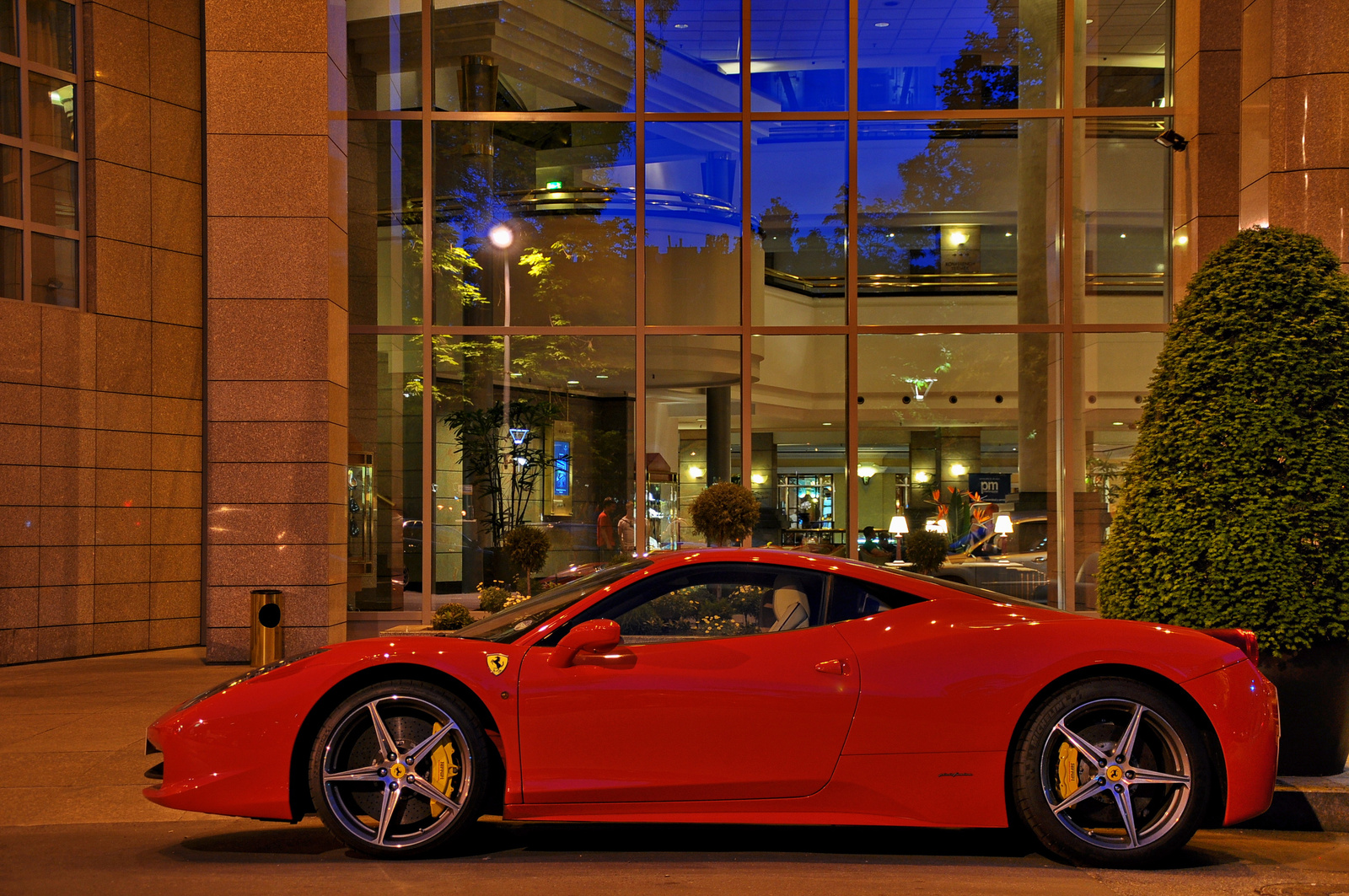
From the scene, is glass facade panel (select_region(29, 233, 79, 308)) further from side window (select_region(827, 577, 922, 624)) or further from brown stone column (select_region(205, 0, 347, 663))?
side window (select_region(827, 577, 922, 624))

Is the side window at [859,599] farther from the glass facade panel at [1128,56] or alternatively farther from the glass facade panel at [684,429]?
the glass facade panel at [1128,56]

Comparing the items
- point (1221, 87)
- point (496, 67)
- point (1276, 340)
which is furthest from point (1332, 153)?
point (496, 67)

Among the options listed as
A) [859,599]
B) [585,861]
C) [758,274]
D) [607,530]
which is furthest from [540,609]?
[758,274]

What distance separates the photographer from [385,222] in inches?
490

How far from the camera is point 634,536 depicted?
1228cm

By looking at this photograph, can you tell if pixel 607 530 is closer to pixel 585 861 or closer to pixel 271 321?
pixel 271 321

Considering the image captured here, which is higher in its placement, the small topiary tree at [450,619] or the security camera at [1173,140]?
the security camera at [1173,140]

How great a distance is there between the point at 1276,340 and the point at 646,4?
29.2 feet

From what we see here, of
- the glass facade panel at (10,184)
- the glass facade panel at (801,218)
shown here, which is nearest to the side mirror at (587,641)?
the glass facade panel at (801,218)

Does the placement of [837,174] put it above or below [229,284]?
above

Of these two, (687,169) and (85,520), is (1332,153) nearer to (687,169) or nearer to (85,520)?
(687,169)

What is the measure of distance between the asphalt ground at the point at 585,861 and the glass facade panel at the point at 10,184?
6.97 meters

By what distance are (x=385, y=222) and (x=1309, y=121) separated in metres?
9.09

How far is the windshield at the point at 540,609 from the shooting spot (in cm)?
462
